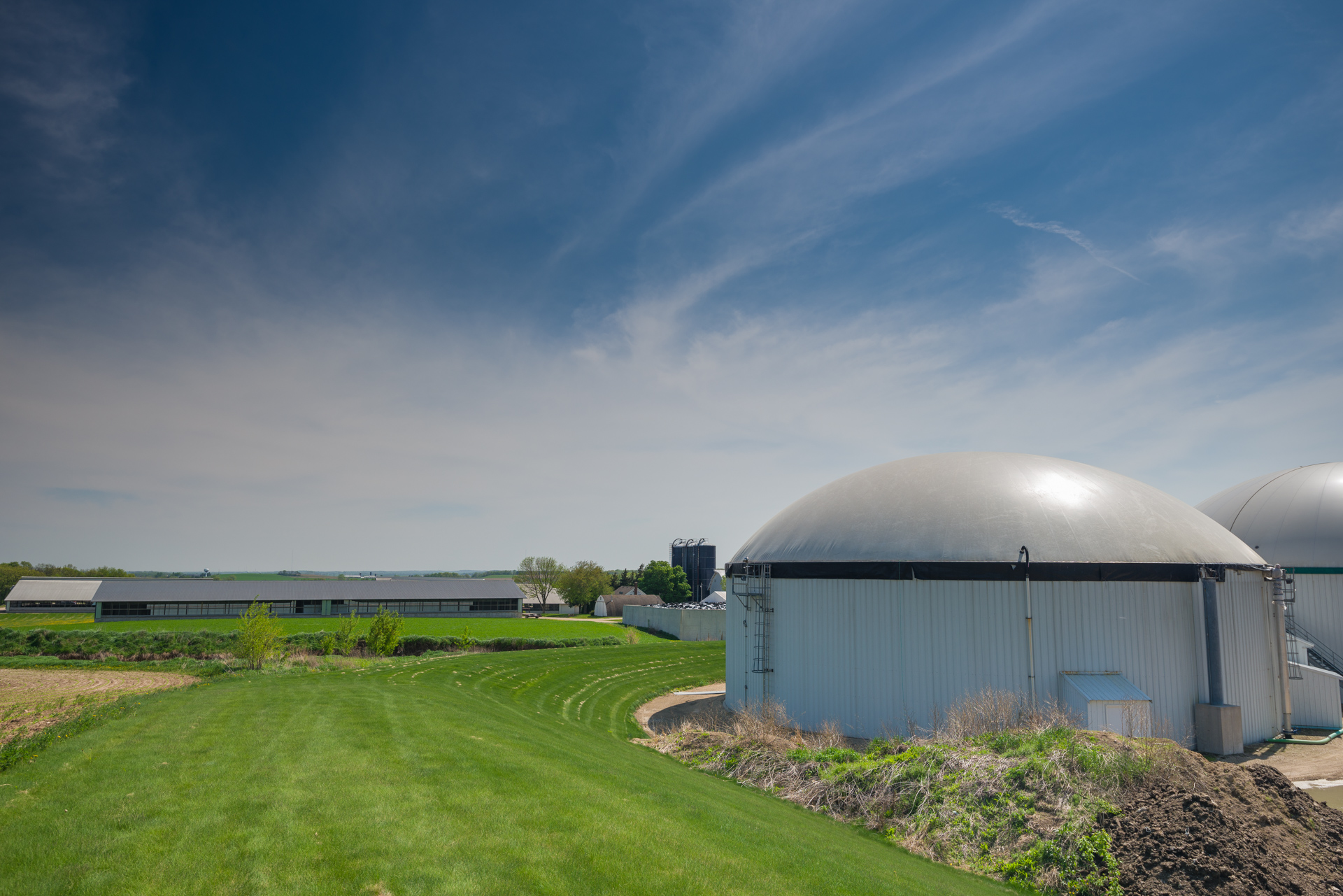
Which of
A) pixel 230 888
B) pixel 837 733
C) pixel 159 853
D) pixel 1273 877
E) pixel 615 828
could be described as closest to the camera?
pixel 230 888

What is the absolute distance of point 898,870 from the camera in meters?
10.3

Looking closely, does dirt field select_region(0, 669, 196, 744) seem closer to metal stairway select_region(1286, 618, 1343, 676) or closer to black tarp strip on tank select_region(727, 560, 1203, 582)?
black tarp strip on tank select_region(727, 560, 1203, 582)

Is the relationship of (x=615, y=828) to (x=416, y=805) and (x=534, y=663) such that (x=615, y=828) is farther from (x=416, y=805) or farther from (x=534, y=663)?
(x=534, y=663)

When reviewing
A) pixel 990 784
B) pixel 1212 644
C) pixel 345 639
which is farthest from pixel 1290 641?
pixel 345 639

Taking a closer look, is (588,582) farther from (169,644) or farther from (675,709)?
(675,709)

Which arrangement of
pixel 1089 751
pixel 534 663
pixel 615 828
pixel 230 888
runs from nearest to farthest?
pixel 230 888 → pixel 615 828 → pixel 1089 751 → pixel 534 663

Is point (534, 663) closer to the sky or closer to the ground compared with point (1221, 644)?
closer to the ground

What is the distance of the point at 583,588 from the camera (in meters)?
113

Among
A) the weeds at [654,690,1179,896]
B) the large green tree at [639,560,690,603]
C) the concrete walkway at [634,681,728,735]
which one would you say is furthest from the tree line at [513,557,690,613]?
the weeds at [654,690,1179,896]

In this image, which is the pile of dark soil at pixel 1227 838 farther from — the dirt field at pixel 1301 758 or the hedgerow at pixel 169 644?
the hedgerow at pixel 169 644

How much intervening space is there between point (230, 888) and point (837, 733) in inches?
637

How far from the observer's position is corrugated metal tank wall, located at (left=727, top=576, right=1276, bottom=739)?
758 inches

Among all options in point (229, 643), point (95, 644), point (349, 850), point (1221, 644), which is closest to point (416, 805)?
point (349, 850)

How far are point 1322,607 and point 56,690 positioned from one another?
48.0 meters
